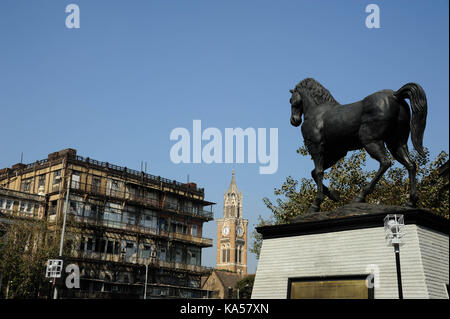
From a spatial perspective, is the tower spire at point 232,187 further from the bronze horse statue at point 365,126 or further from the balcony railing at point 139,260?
the bronze horse statue at point 365,126

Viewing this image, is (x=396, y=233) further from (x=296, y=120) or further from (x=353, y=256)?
(x=296, y=120)

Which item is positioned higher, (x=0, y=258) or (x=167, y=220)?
(x=167, y=220)

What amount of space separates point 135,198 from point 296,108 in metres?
52.3

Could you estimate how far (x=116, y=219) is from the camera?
61656mm

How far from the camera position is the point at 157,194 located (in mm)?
68312

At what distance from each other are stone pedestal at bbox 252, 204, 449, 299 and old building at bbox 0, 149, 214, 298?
39.6 metres

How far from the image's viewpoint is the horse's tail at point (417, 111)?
39.1 ft

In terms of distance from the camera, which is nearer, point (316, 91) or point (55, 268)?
point (316, 91)

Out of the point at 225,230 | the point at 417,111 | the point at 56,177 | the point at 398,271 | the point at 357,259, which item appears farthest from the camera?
the point at 225,230

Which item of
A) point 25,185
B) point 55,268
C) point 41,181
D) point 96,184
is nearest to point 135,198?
point 96,184

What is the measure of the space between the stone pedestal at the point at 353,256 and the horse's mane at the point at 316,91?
349cm

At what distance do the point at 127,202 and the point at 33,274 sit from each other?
2195 cm
